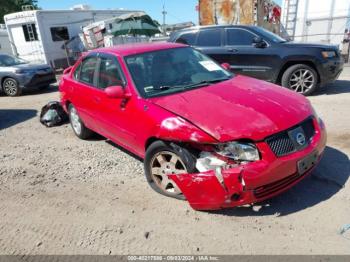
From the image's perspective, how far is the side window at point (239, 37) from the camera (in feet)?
25.4

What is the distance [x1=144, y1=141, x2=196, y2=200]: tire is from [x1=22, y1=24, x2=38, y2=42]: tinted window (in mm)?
15432

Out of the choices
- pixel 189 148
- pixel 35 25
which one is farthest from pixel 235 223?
pixel 35 25

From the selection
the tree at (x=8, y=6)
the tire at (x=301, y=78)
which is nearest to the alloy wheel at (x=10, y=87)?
the tire at (x=301, y=78)

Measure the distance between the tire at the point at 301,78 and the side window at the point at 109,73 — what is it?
470 centimetres

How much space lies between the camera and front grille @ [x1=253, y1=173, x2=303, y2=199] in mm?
2824

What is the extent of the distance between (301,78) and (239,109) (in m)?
4.94

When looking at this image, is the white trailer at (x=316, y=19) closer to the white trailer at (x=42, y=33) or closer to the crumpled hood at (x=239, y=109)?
the crumpled hood at (x=239, y=109)

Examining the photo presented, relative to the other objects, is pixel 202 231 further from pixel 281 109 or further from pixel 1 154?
pixel 1 154

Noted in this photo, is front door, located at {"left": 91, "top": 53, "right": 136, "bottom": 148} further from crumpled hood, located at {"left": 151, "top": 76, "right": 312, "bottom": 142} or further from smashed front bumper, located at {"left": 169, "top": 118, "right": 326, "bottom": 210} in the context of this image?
smashed front bumper, located at {"left": 169, "top": 118, "right": 326, "bottom": 210}

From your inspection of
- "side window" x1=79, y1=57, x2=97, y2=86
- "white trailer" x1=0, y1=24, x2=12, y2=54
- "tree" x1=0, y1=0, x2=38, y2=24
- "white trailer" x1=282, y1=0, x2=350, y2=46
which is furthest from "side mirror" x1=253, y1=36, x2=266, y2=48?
"tree" x1=0, y1=0, x2=38, y2=24

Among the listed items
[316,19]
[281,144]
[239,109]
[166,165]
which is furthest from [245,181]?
[316,19]

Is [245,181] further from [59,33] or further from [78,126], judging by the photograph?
[59,33]

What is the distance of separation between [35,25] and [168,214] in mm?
15869

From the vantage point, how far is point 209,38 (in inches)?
324
